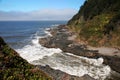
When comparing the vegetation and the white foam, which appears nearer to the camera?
the vegetation

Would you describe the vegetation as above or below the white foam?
above

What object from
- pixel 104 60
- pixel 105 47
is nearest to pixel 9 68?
pixel 104 60

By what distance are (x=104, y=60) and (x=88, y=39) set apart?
19614 millimetres

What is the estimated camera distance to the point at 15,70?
11.7 metres

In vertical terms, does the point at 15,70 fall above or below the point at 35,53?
above

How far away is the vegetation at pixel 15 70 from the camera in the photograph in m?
11.0

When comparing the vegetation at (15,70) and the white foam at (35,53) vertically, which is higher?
the vegetation at (15,70)

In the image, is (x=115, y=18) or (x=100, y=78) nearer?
(x=100, y=78)

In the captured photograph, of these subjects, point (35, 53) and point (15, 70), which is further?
point (35, 53)

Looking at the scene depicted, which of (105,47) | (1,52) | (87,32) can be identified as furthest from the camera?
(87,32)

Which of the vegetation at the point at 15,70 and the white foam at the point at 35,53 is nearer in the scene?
the vegetation at the point at 15,70

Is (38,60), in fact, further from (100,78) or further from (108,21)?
(108,21)

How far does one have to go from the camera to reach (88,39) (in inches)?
2311

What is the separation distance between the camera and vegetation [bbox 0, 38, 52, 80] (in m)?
11.0
